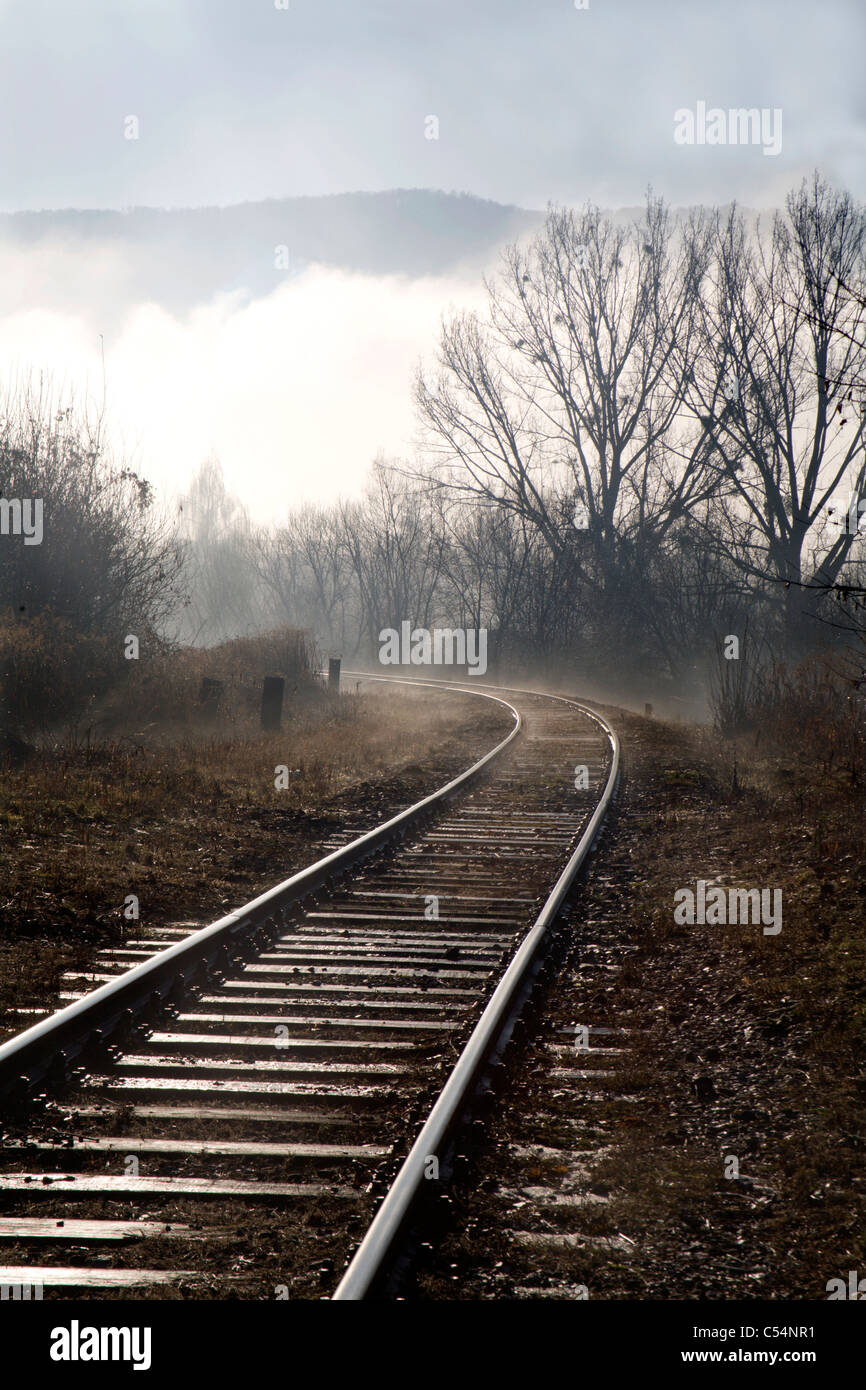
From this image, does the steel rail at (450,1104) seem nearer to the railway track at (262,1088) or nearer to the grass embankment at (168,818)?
the railway track at (262,1088)

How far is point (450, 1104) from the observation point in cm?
370

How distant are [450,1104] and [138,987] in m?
1.93

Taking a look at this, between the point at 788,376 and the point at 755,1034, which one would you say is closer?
the point at 755,1034

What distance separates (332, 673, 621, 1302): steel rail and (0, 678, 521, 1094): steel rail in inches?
63.8

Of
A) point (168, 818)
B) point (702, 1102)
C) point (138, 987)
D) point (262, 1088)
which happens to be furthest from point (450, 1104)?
point (168, 818)

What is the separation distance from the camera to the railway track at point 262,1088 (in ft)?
9.68

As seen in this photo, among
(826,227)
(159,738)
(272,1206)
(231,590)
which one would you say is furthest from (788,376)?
(231,590)

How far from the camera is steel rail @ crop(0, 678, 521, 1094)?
407 cm

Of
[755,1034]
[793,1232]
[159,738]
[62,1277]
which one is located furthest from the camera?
[159,738]

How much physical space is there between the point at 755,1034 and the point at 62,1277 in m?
3.29

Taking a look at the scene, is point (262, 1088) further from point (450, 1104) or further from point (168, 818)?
point (168, 818)

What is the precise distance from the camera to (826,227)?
25.2 m

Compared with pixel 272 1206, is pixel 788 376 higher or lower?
higher
